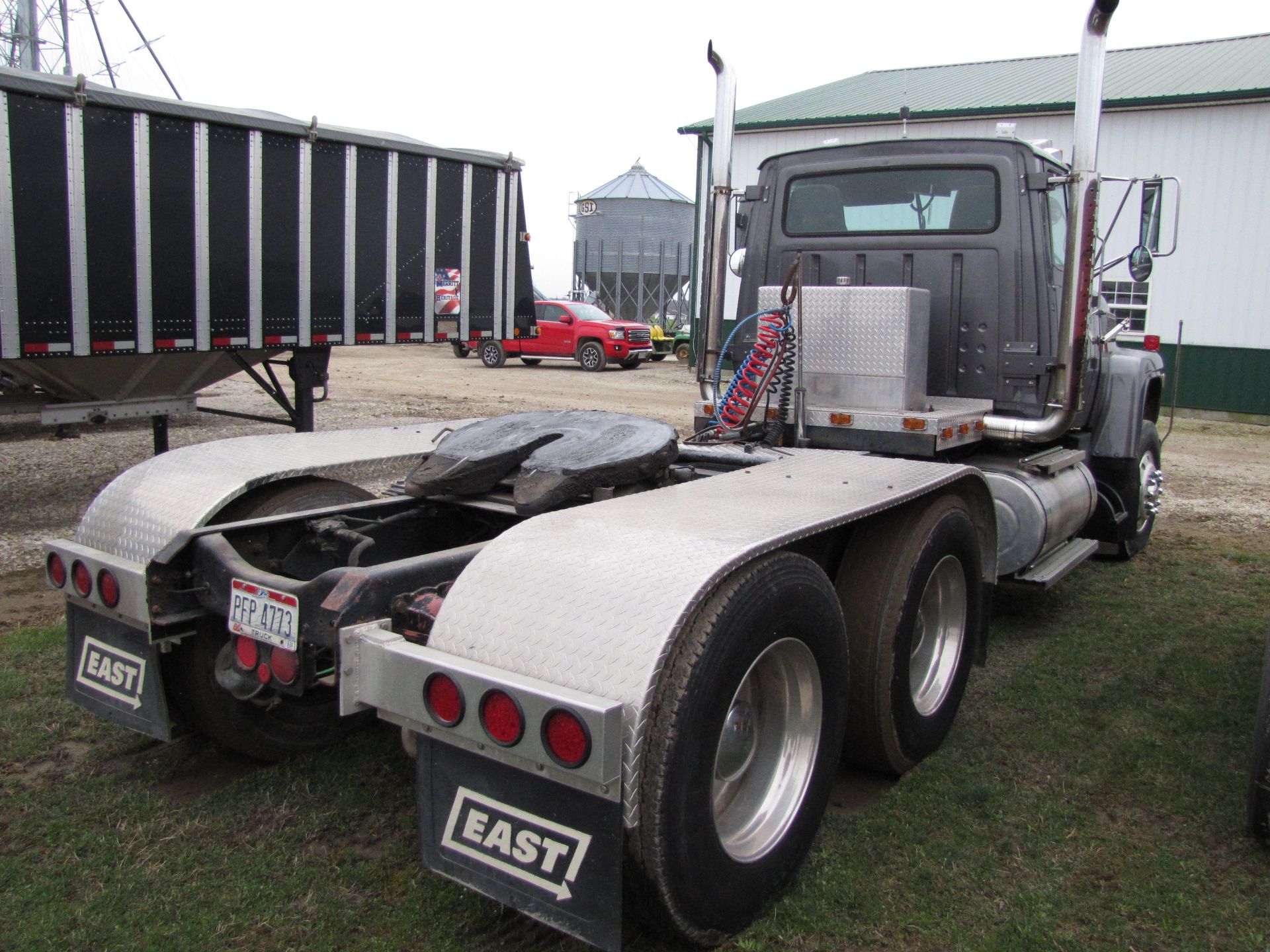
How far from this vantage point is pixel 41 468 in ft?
31.2

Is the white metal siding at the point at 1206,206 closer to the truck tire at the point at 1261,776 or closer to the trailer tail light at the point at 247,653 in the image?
the truck tire at the point at 1261,776

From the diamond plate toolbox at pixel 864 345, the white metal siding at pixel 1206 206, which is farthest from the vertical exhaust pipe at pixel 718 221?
the white metal siding at pixel 1206 206

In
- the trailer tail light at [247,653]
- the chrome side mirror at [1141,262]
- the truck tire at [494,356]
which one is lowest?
the trailer tail light at [247,653]

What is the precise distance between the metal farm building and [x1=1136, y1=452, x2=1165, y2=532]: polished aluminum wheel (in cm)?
923

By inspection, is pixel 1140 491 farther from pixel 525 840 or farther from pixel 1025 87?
pixel 1025 87

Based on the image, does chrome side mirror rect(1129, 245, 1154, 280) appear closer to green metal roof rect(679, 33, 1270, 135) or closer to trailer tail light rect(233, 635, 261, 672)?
trailer tail light rect(233, 635, 261, 672)

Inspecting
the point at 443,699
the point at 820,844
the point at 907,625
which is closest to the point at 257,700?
the point at 443,699

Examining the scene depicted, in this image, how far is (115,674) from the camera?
3.32 metres

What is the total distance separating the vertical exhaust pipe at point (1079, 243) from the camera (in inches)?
194

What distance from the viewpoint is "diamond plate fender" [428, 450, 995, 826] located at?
222 centimetres

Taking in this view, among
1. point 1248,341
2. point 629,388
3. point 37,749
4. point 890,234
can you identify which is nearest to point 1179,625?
point 890,234

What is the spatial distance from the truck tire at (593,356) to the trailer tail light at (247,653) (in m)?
20.7

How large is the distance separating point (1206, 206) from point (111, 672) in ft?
58.7

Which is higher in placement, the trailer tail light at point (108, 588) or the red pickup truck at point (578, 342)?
the red pickup truck at point (578, 342)
